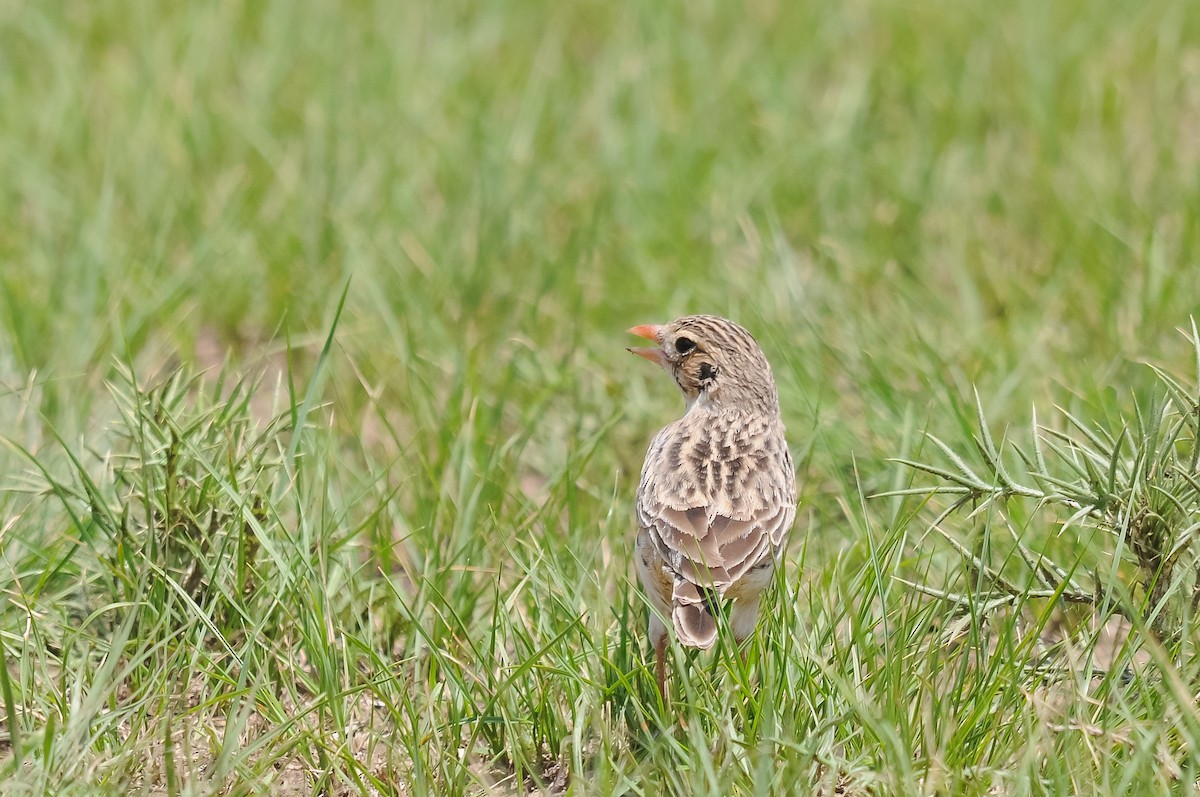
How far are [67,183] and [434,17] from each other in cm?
279

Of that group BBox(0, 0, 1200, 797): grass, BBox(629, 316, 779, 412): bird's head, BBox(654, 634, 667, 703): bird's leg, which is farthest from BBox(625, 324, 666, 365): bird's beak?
BBox(654, 634, 667, 703): bird's leg

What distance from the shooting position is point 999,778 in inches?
140

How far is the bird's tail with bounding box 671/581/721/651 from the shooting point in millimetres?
Answer: 3775

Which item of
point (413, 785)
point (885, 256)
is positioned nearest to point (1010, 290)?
point (885, 256)


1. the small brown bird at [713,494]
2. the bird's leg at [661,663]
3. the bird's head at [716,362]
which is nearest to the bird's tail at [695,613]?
the small brown bird at [713,494]

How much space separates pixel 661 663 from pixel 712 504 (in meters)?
0.47

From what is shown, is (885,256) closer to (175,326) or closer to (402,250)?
(402,250)

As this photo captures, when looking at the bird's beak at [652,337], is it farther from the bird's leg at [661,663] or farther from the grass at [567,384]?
the bird's leg at [661,663]

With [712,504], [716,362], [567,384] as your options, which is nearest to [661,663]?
[712,504]

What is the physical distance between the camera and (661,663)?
13.1 ft

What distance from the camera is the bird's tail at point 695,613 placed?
3.78 metres

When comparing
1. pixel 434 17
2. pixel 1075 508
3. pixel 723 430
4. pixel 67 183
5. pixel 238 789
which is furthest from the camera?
pixel 434 17

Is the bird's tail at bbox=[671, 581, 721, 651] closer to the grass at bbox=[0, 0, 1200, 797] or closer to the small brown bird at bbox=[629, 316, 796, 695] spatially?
the small brown bird at bbox=[629, 316, 796, 695]

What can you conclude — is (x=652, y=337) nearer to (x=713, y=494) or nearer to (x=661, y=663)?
(x=713, y=494)
